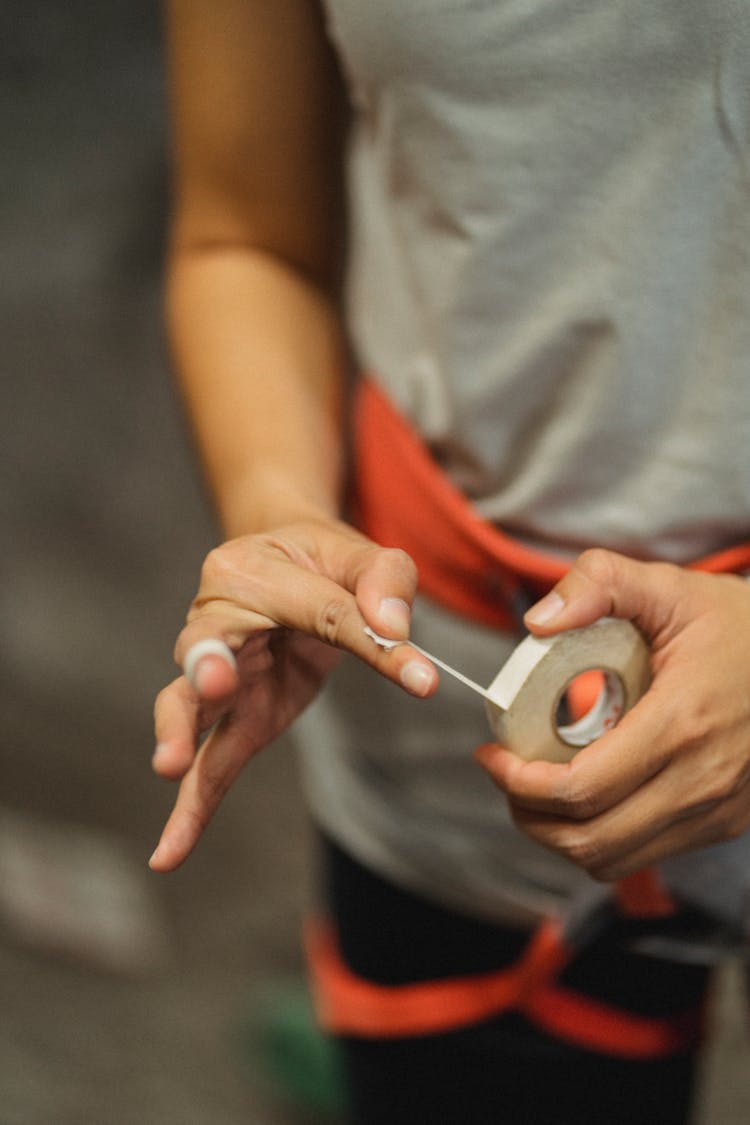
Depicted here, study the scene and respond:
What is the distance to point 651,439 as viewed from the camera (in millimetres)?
438

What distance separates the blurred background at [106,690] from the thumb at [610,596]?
2.25ft

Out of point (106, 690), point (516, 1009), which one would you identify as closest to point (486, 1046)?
point (516, 1009)

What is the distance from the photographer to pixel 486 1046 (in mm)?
629

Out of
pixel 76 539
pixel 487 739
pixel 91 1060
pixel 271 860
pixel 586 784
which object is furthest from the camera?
pixel 76 539

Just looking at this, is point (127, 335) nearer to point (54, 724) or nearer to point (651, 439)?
point (54, 724)

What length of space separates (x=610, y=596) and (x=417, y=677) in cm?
8

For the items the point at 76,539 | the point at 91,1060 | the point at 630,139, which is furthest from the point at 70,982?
the point at 630,139

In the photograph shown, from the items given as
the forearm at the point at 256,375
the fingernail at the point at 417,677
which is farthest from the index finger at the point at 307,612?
the forearm at the point at 256,375

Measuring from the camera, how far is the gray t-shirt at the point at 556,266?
0.37m

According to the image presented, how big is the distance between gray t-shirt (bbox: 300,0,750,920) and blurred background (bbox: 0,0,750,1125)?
57 cm

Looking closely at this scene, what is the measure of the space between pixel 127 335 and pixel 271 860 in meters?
0.63

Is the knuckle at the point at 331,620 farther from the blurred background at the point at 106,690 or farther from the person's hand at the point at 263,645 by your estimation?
the blurred background at the point at 106,690

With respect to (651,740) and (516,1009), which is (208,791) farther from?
(516,1009)

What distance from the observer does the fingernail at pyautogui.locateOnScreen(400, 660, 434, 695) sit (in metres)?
0.32
